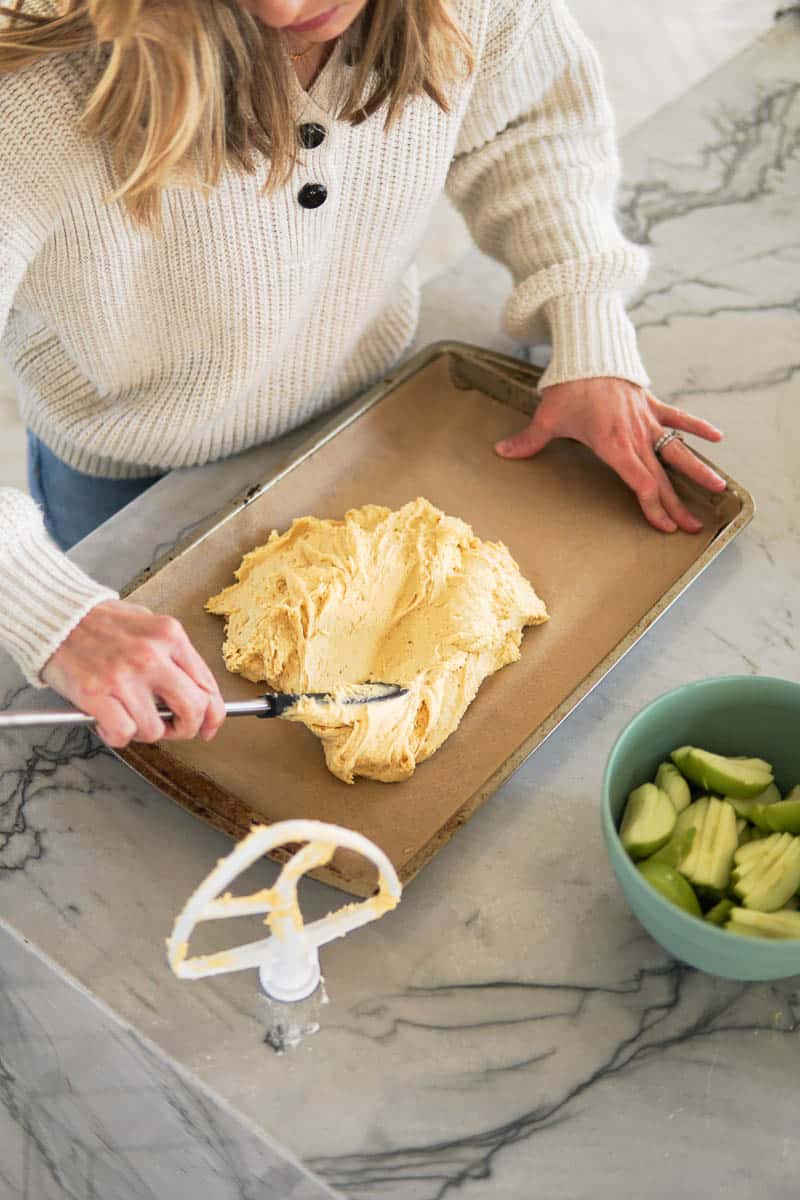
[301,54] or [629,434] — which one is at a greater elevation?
[301,54]

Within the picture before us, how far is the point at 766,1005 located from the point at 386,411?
647mm

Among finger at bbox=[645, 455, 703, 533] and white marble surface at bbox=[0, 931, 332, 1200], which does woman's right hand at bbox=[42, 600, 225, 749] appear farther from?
finger at bbox=[645, 455, 703, 533]

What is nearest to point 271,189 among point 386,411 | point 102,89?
point 102,89

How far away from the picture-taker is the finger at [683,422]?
44.1 inches

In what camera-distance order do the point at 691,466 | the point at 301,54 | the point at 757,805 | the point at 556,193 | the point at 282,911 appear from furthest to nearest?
the point at 556,193
the point at 691,466
the point at 301,54
the point at 757,805
the point at 282,911

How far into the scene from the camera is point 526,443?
114 centimetres

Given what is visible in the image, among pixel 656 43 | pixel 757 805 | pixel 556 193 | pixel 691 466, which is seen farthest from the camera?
pixel 656 43

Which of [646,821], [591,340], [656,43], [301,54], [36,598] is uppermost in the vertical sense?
[301,54]

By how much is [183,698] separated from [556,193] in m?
0.67

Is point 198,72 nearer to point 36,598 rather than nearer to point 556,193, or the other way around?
point 36,598

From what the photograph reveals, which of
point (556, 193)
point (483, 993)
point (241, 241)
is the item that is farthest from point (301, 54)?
point (483, 993)

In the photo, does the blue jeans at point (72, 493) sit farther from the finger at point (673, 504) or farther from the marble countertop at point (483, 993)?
the finger at point (673, 504)

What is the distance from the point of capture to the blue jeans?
1235 mm

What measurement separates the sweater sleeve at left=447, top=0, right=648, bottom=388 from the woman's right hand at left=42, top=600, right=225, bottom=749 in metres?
0.49
